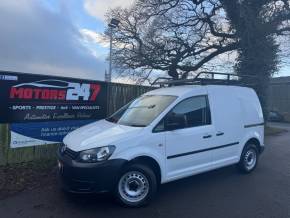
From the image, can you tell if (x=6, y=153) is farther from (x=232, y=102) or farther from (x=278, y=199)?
(x=278, y=199)

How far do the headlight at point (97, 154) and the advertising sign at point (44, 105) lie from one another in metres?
3.27

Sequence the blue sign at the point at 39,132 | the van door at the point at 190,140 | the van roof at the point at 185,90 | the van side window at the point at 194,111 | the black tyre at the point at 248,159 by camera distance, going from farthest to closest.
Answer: the blue sign at the point at 39,132, the black tyre at the point at 248,159, the van roof at the point at 185,90, the van side window at the point at 194,111, the van door at the point at 190,140

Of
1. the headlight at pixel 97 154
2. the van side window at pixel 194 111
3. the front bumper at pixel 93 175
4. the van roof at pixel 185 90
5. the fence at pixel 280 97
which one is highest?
the fence at pixel 280 97

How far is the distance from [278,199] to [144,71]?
16398 mm

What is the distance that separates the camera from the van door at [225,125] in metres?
6.90

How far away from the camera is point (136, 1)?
20109mm

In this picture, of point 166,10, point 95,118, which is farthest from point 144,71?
point 95,118

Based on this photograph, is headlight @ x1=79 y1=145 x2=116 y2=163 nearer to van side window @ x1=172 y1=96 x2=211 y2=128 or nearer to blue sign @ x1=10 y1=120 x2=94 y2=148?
van side window @ x1=172 y1=96 x2=211 y2=128

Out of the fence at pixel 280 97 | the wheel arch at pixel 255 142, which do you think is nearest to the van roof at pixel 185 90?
the wheel arch at pixel 255 142

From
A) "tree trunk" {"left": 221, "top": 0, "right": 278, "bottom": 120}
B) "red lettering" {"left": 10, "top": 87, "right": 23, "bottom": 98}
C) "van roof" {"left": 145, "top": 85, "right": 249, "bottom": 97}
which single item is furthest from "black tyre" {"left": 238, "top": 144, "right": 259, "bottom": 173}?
"tree trunk" {"left": 221, "top": 0, "right": 278, "bottom": 120}

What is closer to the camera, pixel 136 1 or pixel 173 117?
pixel 173 117

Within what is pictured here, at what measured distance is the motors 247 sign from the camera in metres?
7.78

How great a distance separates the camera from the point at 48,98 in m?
8.38

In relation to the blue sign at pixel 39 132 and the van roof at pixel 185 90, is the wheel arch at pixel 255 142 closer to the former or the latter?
the van roof at pixel 185 90
